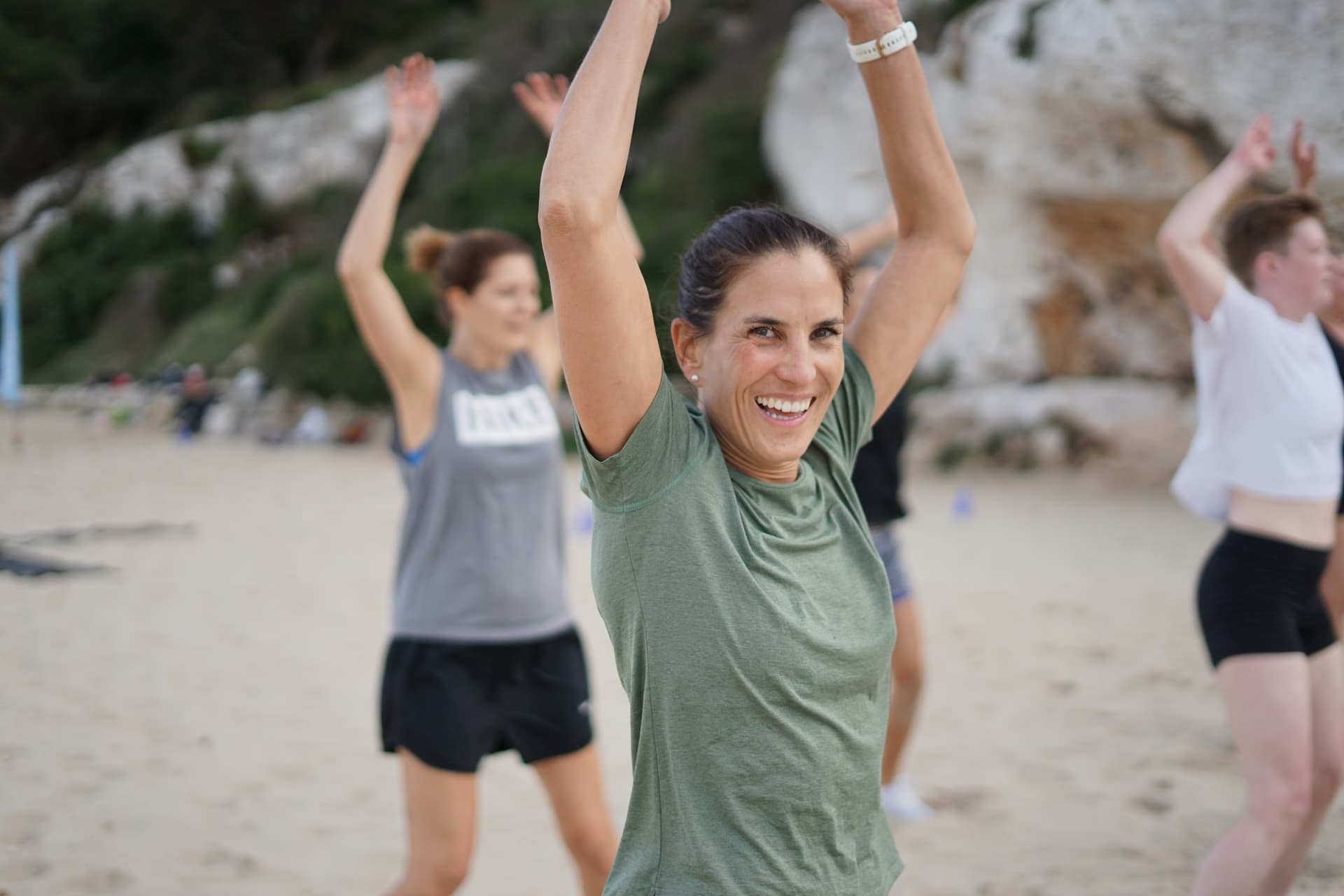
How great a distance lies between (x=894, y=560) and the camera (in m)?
3.99

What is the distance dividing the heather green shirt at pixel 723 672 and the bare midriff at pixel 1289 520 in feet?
5.85

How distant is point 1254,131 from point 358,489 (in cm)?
980

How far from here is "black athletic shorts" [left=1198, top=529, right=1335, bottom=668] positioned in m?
2.77

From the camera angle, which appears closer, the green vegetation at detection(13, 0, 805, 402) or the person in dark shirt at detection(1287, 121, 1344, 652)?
the person in dark shirt at detection(1287, 121, 1344, 652)

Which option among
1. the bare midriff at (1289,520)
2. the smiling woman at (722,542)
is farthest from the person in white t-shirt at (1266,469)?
the smiling woman at (722,542)

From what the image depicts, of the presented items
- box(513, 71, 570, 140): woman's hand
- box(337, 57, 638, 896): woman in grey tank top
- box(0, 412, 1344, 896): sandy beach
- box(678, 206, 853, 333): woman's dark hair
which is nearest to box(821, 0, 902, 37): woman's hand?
box(678, 206, 853, 333): woman's dark hair

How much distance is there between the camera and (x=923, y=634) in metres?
6.64

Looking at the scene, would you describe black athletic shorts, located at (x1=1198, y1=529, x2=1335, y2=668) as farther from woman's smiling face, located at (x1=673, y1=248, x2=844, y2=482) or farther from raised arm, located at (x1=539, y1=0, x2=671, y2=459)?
raised arm, located at (x1=539, y1=0, x2=671, y2=459)

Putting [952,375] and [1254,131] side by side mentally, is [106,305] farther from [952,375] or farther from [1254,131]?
[1254,131]

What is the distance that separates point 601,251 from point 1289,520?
2.28m

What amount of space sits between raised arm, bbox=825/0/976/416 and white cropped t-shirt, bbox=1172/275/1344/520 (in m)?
1.34

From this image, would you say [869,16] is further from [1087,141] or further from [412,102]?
[1087,141]

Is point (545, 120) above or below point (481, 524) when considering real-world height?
above

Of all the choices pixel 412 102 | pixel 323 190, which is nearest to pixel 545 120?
pixel 412 102
